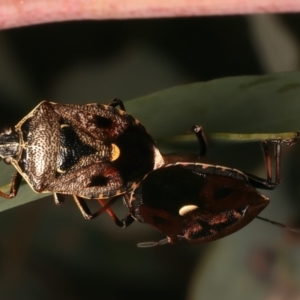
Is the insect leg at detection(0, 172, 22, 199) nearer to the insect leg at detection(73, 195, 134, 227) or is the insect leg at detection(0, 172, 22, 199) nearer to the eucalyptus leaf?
the eucalyptus leaf

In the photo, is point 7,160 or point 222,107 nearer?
point 222,107

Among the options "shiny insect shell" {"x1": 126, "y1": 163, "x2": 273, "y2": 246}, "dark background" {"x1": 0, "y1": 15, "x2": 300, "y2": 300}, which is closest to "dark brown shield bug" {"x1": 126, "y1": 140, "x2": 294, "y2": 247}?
"shiny insect shell" {"x1": 126, "y1": 163, "x2": 273, "y2": 246}

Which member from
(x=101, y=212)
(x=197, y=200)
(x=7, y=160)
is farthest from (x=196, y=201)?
(x=7, y=160)

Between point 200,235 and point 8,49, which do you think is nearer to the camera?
point 200,235

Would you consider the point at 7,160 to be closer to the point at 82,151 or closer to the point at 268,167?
the point at 82,151

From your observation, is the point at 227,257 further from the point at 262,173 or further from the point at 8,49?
the point at 8,49

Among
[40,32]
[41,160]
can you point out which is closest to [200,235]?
[41,160]

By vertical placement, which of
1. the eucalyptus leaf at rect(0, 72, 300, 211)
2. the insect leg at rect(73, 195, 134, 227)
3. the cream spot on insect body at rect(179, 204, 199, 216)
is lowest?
the insect leg at rect(73, 195, 134, 227)
